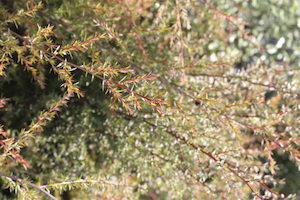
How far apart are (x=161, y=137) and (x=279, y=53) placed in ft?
5.71

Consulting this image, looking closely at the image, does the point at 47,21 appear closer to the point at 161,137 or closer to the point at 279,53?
the point at 161,137

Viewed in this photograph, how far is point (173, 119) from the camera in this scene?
138cm

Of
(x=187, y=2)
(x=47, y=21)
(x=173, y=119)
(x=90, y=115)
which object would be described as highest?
(x=187, y=2)

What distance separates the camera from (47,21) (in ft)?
4.63

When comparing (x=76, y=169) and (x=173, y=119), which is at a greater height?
(x=173, y=119)

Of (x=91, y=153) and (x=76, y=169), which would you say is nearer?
(x=76, y=169)

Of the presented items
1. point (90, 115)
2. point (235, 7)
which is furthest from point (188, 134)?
point (235, 7)

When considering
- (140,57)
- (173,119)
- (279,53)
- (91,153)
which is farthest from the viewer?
(279,53)

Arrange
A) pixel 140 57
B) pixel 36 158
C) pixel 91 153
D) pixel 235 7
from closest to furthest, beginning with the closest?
pixel 140 57 < pixel 36 158 < pixel 91 153 < pixel 235 7

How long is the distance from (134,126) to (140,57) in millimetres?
333

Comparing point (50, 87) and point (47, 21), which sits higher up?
point (47, 21)

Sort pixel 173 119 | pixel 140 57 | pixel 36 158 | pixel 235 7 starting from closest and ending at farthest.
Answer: pixel 173 119 < pixel 140 57 < pixel 36 158 < pixel 235 7

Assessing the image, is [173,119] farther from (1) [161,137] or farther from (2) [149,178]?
(2) [149,178]

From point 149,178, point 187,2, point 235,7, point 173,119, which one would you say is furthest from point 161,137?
point 235,7
